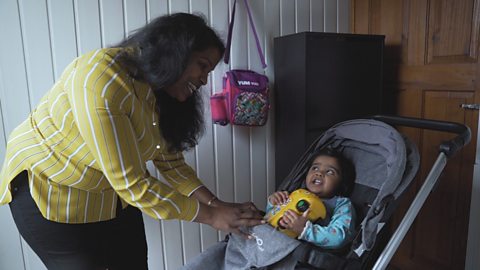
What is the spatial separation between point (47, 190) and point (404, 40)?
6.20 feet

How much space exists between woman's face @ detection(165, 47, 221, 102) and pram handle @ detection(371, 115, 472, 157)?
81 centimetres

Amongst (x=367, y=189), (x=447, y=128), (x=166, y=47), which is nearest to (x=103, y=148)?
Answer: (x=166, y=47)

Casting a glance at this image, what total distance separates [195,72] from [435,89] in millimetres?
1418

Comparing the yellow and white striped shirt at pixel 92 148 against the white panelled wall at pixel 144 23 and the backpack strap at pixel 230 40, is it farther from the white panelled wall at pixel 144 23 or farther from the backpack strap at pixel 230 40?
the backpack strap at pixel 230 40

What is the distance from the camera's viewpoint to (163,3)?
1.65 metres

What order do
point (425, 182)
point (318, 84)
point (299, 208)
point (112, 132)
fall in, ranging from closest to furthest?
point (112, 132) → point (425, 182) → point (299, 208) → point (318, 84)

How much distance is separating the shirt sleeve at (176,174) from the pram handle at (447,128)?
2.71 feet

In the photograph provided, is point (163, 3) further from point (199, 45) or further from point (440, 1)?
point (440, 1)

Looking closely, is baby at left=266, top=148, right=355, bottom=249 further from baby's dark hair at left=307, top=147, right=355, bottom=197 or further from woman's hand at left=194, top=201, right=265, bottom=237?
woman's hand at left=194, top=201, right=265, bottom=237

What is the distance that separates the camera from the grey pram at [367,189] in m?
1.07

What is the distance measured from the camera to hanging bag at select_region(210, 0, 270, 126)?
1754mm

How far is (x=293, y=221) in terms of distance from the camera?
3.95ft

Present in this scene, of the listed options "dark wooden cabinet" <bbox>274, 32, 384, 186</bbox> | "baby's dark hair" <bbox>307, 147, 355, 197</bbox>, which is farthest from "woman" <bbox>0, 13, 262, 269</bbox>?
"dark wooden cabinet" <bbox>274, 32, 384, 186</bbox>

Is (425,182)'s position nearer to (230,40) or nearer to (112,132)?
(112,132)
